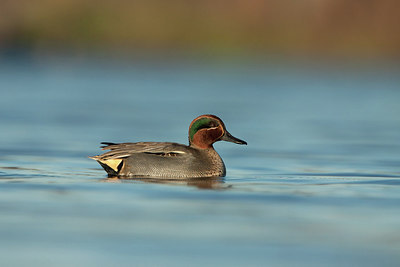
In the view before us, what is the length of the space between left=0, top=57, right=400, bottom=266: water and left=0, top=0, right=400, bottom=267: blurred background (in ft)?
0.09

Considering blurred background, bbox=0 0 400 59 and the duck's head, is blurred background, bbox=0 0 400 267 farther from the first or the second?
the duck's head

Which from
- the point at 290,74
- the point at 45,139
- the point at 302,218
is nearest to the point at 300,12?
the point at 290,74

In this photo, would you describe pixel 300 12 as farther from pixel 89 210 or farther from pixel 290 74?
pixel 89 210

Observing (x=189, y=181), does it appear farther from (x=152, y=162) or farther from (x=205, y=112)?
(x=205, y=112)

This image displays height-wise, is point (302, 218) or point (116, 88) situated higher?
point (116, 88)

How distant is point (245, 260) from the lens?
639cm

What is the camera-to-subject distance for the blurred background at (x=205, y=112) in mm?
6922

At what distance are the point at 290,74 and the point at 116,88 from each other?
7787 millimetres

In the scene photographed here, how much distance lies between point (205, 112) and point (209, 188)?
10.9 metres

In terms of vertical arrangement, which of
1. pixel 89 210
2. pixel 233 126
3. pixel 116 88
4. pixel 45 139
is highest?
pixel 116 88

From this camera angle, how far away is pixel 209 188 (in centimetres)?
944

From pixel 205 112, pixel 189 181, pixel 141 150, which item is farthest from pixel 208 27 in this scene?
pixel 189 181

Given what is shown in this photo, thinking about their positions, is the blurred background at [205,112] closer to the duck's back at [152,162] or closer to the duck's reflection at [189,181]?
the duck's reflection at [189,181]

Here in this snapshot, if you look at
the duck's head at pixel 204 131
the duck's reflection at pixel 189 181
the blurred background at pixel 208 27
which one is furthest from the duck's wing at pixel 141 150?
the blurred background at pixel 208 27
